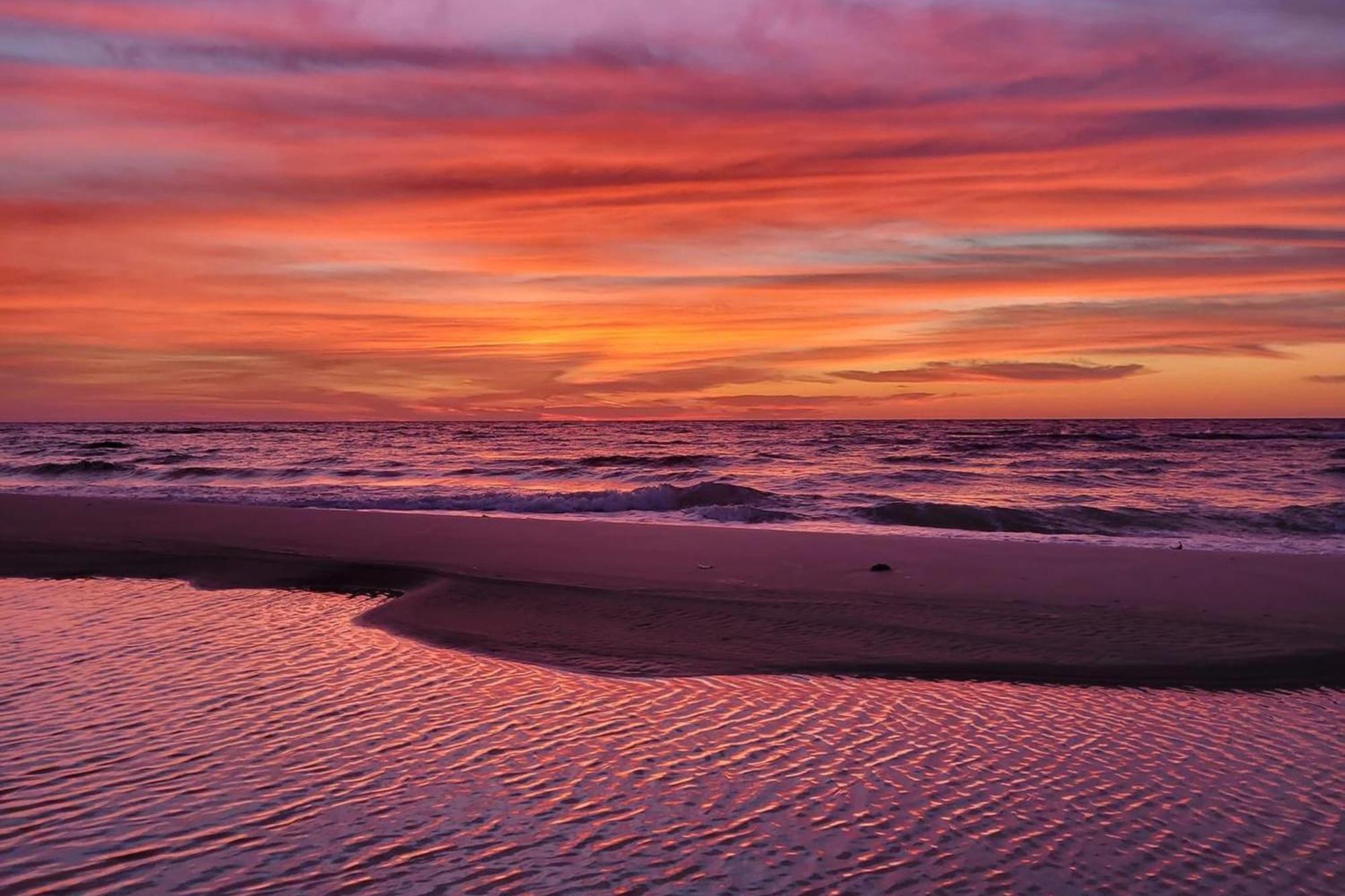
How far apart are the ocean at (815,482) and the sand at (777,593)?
5.50m

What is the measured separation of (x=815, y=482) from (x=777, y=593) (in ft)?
83.3

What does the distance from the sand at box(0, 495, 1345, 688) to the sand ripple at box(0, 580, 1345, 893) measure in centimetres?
88

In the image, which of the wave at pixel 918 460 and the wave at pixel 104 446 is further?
the wave at pixel 104 446

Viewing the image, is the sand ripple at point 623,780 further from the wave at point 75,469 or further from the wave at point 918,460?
the wave at point 918,460

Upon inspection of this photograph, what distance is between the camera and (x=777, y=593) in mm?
12617

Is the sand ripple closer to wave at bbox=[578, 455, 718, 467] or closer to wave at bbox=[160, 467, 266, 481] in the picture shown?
wave at bbox=[160, 467, 266, 481]

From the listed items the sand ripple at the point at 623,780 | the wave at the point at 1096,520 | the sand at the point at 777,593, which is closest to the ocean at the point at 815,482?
the wave at the point at 1096,520

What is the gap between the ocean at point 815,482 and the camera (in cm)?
2438

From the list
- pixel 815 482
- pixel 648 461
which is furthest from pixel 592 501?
pixel 648 461

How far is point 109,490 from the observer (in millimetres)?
33188

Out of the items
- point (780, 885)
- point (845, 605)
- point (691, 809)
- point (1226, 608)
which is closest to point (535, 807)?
point (691, 809)

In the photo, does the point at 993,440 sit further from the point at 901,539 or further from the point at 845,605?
the point at 845,605

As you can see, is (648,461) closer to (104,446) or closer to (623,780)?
(104,446)

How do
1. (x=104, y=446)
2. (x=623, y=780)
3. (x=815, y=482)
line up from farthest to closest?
1. (x=104, y=446)
2. (x=815, y=482)
3. (x=623, y=780)
